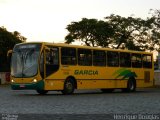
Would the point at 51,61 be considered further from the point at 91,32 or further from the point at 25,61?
the point at 91,32

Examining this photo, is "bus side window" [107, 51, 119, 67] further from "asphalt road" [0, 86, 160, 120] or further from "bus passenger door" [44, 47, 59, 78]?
"asphalt road" [0, 86, 160, 120]

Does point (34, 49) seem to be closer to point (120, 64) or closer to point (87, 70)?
point (87, 70)

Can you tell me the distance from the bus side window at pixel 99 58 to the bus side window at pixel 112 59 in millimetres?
464

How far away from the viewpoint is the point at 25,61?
95.8 feet

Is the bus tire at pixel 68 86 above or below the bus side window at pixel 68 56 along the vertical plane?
below

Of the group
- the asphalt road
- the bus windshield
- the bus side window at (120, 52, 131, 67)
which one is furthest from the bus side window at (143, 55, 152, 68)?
the asphalt road

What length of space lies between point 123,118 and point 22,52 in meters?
16.7

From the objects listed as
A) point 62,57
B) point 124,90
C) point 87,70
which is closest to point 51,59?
point 62,57

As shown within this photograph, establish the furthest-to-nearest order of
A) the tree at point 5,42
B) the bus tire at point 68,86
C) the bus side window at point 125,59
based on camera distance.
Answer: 1. the tree at point 5,42
2. the bus side window at point 125,59
3. the bus tire at point 68,86

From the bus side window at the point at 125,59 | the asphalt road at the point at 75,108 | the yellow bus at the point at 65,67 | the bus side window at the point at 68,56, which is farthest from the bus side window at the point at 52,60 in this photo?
the bus side window at the point at 125,59

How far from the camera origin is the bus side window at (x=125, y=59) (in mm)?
35000

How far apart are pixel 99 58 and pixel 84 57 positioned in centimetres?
161

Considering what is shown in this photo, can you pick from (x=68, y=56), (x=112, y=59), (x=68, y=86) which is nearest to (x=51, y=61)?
(x=68, y=56)

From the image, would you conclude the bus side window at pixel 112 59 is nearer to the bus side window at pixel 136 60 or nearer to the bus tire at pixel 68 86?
the bus side window at pixel 136 60
